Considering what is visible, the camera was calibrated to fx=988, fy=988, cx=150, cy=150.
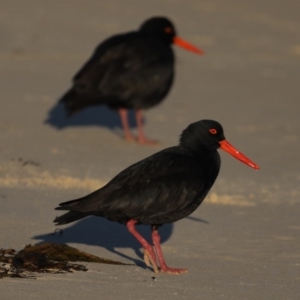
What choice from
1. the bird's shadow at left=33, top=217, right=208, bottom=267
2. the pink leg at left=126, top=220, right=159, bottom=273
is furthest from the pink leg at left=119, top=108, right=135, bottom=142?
the pink leg at left=126, top=220, right=159, bottom=273

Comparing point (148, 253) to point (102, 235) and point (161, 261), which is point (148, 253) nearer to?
point (161, 261)

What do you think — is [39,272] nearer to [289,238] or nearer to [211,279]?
[211,279]

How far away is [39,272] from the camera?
593cm

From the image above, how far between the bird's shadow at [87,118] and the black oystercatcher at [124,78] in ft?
1.47

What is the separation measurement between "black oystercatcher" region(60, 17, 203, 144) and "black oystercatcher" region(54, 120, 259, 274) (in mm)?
4555

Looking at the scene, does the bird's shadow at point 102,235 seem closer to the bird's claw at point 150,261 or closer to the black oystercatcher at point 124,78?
the bird's claw at point 150,261

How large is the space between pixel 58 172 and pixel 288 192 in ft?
7.11

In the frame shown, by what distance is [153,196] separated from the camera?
6.61 meters

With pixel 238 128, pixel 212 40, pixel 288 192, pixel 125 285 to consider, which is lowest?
pixel 125 285

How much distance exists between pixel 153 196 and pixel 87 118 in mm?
6203

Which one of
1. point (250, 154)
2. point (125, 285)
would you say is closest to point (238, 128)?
point (250, 154)

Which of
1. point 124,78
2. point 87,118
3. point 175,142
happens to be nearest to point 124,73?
point 124,78

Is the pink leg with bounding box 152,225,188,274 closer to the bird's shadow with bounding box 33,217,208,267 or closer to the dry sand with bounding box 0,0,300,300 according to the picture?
the dry sand with bounding box 0,0,300,300

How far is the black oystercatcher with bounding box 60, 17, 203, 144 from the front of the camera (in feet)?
38.0
